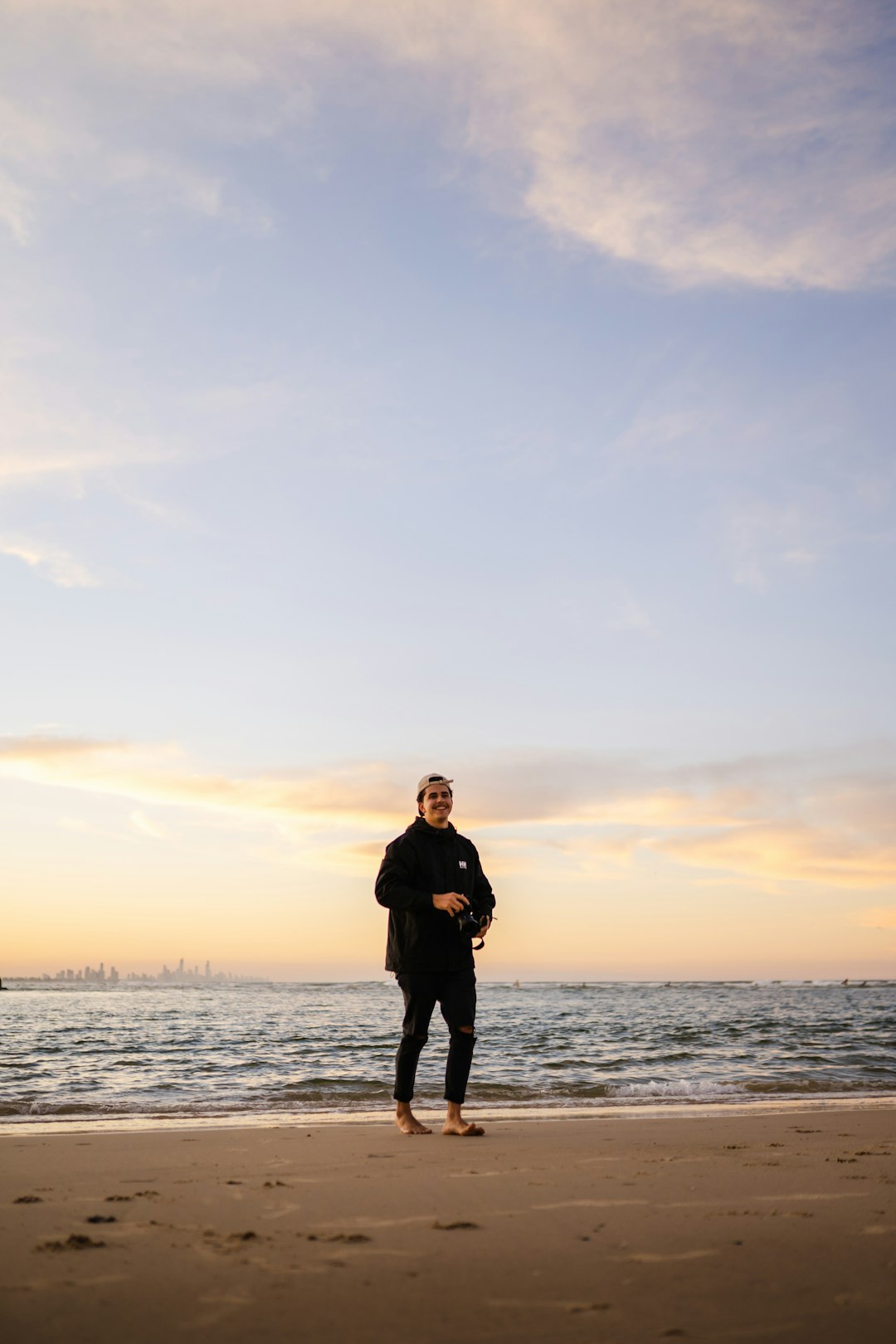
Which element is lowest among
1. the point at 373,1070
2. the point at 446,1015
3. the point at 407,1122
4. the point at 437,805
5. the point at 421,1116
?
the point at 373,1070

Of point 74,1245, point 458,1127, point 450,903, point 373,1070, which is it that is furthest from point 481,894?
point 373,1070

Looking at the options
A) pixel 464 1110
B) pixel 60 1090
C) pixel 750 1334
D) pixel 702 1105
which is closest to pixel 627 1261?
pixel 750 1334

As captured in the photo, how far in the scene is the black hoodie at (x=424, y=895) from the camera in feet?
19.9

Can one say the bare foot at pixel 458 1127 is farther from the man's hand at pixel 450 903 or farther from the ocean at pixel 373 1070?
the ocean at pixel 373 1070

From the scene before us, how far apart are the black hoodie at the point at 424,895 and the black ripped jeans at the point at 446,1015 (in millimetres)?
81

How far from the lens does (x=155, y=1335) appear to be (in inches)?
86.2

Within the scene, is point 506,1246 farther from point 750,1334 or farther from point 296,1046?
point 296,1046

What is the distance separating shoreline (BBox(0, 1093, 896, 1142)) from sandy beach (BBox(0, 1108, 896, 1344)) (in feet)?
5.54

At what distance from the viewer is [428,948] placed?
20.0ft

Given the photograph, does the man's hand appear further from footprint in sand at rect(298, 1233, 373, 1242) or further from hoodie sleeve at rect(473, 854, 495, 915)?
footprint in sand at rect(298, 1233, 373, 1242)

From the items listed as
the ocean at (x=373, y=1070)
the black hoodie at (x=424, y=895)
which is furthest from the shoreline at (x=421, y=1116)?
the black hoodie at (x=424, y=895)

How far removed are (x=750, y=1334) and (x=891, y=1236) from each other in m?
1.16

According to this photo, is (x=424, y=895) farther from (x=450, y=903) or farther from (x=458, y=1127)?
(x=458, y=1127)

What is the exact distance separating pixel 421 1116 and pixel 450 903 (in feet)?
8.19
